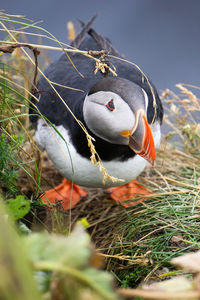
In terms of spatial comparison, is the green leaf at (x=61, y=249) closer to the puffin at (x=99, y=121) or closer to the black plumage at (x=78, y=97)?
the puffin at (x=99, y=121)

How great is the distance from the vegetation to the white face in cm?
34

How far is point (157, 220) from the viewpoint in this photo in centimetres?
196

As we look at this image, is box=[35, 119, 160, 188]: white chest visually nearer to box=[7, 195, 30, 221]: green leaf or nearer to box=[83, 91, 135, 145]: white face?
box=[83, 91, 135, 145]: white face

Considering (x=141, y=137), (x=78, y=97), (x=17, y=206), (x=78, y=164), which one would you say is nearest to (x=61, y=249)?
(x=17, y=206)

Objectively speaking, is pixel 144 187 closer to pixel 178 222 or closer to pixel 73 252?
pixel 178 222

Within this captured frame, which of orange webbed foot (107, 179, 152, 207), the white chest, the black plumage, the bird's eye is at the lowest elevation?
orange webbed foot (107, 179, 152, 207)

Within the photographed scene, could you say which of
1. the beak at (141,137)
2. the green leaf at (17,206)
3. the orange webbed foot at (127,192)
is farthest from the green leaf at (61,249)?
the orange webbed foot at (127,192)

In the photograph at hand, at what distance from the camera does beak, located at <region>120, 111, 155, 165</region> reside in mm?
1629

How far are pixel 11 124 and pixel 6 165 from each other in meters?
0.21

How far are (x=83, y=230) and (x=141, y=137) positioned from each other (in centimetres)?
109

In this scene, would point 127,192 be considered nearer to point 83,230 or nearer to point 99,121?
point 99,121

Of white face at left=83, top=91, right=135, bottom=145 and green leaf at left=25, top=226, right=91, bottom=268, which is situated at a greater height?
green leaf at left=25, top=226, right=91, bottom=268

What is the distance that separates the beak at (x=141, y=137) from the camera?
163 cm

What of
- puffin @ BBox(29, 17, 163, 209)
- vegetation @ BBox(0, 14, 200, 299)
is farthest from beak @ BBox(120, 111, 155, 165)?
vegetation @ BBox(0, 14, 200, 299)
